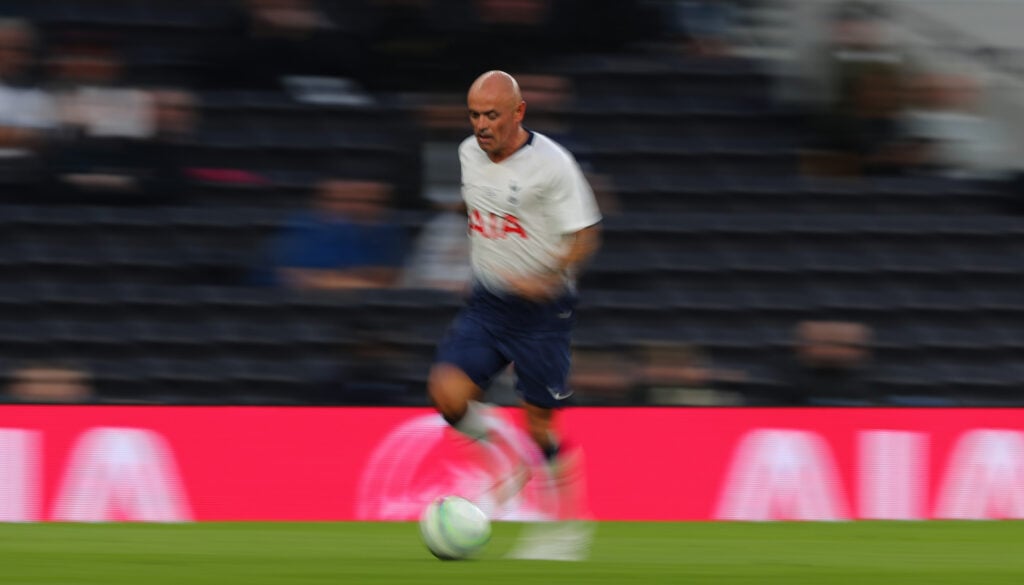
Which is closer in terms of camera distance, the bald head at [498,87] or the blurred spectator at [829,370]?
the bald head at [498,87]

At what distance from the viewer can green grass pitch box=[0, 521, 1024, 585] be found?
21.3ft

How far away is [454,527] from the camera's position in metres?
7.07

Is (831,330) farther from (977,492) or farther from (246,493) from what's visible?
(246,493)

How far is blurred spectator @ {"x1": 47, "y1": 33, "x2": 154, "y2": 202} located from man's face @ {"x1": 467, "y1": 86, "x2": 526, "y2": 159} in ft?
16.4

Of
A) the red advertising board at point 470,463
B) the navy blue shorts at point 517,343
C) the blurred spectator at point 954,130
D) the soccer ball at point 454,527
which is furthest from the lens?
the blurred spectator at point 954,130

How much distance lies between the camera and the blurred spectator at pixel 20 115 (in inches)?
465

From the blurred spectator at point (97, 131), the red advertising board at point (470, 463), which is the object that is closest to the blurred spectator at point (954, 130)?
the red advertising board at point (470, 463)

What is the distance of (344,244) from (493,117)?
452cm

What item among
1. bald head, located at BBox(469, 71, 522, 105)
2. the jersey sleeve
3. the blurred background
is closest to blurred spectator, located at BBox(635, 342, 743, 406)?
the blurred background

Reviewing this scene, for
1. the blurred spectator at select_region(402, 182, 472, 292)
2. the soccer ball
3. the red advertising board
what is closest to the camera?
the soccer ball

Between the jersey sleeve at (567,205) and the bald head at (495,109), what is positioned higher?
the bald head at (495,109)

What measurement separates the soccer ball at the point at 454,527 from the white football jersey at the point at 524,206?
953 mm

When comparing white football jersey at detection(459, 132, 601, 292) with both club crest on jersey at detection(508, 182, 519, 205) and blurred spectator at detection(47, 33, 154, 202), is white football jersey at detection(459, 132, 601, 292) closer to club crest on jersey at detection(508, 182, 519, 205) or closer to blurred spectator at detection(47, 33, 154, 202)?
club crest on jersey at detection(508, 182, 519, 205)

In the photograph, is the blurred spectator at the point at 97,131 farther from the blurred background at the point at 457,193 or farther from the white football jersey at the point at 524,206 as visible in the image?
the white football jersey at the point at 524,206
